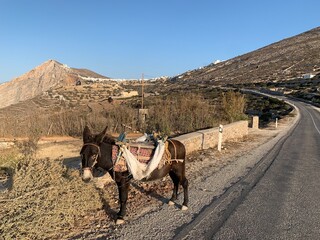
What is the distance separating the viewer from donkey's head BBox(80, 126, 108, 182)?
494 centimetres

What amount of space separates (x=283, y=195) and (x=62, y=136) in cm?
1566

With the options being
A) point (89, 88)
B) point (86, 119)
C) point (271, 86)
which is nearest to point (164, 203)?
point (86, 119)

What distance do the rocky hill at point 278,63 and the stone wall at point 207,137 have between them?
97634 millimetres

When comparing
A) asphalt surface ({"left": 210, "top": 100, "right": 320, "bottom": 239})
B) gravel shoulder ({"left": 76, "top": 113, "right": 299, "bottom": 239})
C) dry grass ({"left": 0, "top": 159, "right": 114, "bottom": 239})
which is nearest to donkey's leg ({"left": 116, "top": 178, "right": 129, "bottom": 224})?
gravel shoulder ({"left": 76, "top": 113, "right": 299, "bottom": 239})

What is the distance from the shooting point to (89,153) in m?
5.01

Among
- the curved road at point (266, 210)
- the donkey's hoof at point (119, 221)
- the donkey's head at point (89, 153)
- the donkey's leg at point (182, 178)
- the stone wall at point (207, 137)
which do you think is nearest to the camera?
the donkey's head at point (89, 153)

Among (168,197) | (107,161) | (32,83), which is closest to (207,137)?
(168,197)

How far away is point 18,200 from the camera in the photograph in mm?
4609

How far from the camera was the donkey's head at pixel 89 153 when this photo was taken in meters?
4.94

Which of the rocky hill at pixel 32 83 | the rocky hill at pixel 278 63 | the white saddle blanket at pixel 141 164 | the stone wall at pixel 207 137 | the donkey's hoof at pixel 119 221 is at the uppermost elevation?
the rocky hill at pixel 278 63

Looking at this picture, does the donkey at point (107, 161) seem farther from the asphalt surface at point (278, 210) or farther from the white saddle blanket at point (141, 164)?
the asphalt surface at point (278, 210)

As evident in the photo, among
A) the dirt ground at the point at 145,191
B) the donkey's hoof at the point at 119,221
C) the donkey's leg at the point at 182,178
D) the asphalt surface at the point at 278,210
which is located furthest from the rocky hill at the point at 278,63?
the donkey's hoof at the point at 119,221

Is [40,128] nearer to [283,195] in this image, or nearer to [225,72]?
[283,195]

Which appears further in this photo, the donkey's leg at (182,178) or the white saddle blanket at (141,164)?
the donkey's leg at (182,178)
